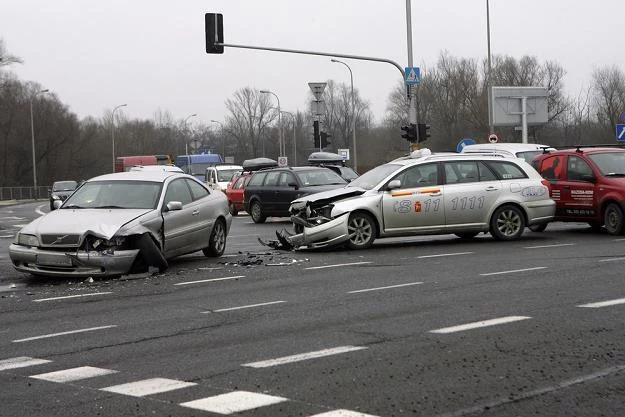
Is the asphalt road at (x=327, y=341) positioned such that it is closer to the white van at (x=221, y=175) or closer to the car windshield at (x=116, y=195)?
the car windshield at (x=116, y=195)

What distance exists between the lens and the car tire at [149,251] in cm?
1147

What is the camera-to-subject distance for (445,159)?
592 inches

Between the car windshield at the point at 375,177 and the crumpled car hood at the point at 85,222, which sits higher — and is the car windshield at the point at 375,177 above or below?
above

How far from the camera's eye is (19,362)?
6398 mm

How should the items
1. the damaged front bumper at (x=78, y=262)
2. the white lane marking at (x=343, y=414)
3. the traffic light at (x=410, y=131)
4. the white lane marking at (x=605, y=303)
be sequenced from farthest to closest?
the traffic light at (x=410, y=131)
the damaged front bumper at (x=78, y=262)
the white lane marking at (x=605, y=303)
the white lane marking at (x=343, y=414)

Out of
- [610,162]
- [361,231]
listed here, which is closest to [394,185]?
[361,231]

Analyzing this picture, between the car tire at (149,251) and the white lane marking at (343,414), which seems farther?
the car tire at (149,251)

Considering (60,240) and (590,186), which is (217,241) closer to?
(60,240)

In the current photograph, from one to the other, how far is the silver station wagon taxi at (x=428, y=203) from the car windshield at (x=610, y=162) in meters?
1.26

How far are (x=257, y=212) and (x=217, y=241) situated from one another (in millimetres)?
10283

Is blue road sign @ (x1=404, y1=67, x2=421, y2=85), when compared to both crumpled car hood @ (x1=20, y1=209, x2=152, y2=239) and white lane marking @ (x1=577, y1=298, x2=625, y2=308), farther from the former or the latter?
white lane marking @ (x1=577, y1=298, x2=625, y2=308)

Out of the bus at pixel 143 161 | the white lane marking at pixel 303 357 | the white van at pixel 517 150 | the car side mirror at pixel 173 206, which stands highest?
the bus at pixel 143 161

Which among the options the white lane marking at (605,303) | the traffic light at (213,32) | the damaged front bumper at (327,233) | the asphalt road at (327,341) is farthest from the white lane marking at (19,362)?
the traffic light at (213,32)

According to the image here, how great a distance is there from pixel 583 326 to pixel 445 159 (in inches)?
324
